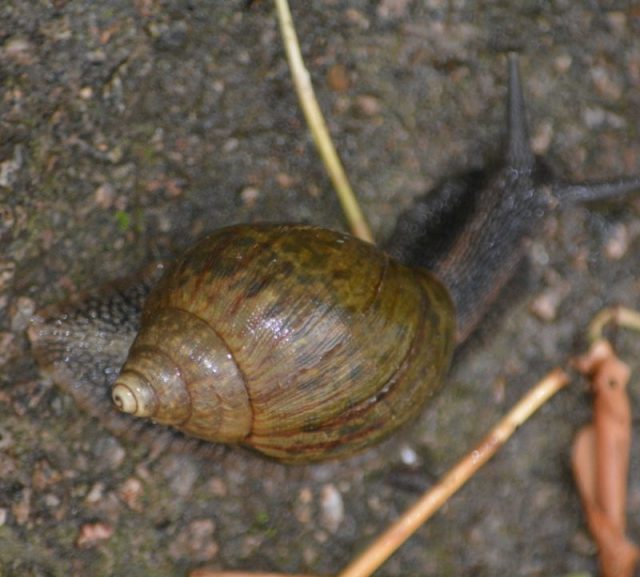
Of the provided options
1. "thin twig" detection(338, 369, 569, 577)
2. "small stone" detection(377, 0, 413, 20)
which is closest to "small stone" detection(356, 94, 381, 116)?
"small stone" detection(377, 0, 413, 20)

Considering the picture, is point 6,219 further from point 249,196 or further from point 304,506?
point 304,506

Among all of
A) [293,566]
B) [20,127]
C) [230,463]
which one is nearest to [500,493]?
[293,566]

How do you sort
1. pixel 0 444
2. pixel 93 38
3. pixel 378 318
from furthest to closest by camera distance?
pixel 93 38, pixel 0 444, pixel 378 318

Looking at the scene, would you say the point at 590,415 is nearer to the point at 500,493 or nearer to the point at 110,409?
the point at 500,493

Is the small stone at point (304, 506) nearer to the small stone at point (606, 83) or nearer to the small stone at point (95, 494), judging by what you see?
the small stone at point (95, 494)

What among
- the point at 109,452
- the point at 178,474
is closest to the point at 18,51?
the point at 109,452

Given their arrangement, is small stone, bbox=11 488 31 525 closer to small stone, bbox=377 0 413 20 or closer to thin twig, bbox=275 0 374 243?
thin twig, bbox=275 0 374 243
